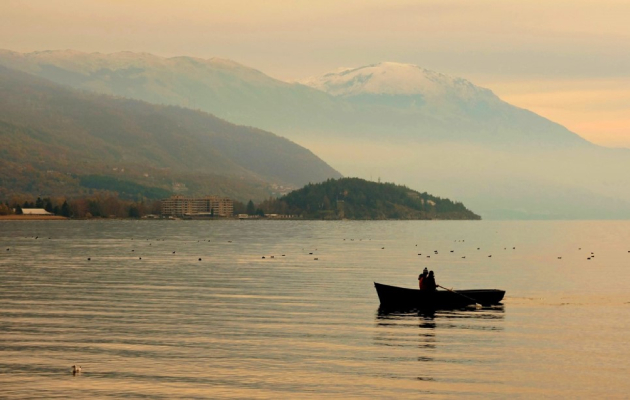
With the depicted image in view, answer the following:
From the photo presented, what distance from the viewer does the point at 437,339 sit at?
58250 millimetres

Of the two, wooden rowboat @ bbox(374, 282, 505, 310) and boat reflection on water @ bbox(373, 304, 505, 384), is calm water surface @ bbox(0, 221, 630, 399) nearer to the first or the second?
boat reflection on water @ bbox(373, 304, 505, 384)

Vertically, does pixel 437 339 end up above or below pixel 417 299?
below

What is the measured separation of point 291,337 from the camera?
5784 centimetres

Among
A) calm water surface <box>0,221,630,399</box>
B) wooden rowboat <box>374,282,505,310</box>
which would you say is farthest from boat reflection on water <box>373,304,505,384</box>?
wooden rowboat <box>374,282,505,310</box>

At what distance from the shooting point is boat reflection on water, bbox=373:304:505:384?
49594 millimetres

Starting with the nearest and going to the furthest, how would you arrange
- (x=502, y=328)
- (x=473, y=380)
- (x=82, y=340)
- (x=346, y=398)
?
(x=346, y=398)
(x=473, y=380)
(x=82, y=340)
(x=502, y=328)

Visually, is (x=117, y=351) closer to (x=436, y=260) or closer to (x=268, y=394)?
(x=268, y=394)

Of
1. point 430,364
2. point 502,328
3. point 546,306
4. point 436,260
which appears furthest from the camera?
point 436,260

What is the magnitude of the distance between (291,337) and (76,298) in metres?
29.5

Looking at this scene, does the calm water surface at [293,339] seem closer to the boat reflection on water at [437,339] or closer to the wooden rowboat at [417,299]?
the boat reflection on water at [437,339]

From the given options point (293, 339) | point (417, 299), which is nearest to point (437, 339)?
point (293, 339)

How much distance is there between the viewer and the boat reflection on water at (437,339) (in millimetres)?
49594

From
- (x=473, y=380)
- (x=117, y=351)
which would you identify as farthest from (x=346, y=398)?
(x=117, y=351)

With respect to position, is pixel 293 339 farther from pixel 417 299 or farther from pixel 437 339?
pixel 417 299
